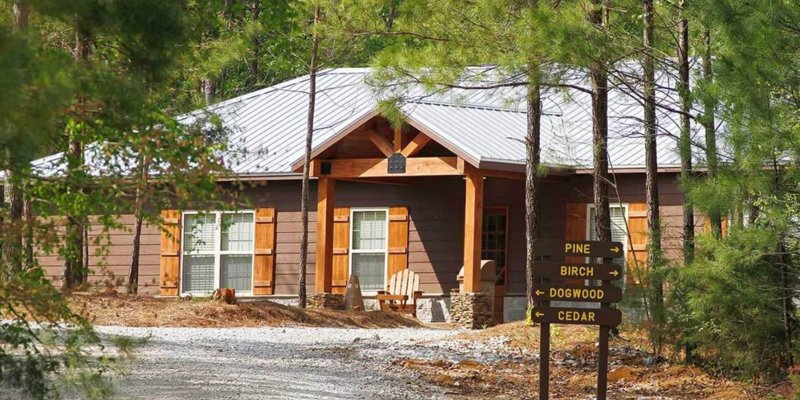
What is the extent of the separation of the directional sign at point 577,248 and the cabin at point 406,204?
7.75 m

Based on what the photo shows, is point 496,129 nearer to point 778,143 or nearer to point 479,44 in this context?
point 479,44

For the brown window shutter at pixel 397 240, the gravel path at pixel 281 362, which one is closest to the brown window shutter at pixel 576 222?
the brown window shutter at pixel 397 240

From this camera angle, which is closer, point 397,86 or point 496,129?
point 397,86

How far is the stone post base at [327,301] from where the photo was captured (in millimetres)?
21750

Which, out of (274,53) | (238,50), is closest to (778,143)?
(238,50)

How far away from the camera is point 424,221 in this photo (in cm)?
2303

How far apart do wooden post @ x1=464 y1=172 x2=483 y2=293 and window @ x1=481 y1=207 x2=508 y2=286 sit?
2.83 meters

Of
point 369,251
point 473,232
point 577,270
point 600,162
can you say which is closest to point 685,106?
point 600,162

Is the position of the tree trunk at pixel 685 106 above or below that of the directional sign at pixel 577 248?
above

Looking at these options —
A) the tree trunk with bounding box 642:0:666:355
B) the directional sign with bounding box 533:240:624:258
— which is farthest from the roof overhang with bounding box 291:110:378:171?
the directional sign with bounding box 533:240:624:258

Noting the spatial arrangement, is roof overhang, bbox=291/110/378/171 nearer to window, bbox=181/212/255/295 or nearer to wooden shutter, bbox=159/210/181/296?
window, bbox=181/212/255/295

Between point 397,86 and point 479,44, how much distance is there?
3.37 feet

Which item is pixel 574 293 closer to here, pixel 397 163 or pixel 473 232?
pixel 473 232

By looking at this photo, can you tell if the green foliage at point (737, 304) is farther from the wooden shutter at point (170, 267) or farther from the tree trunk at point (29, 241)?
the wooden shutter at point (170, 267)
